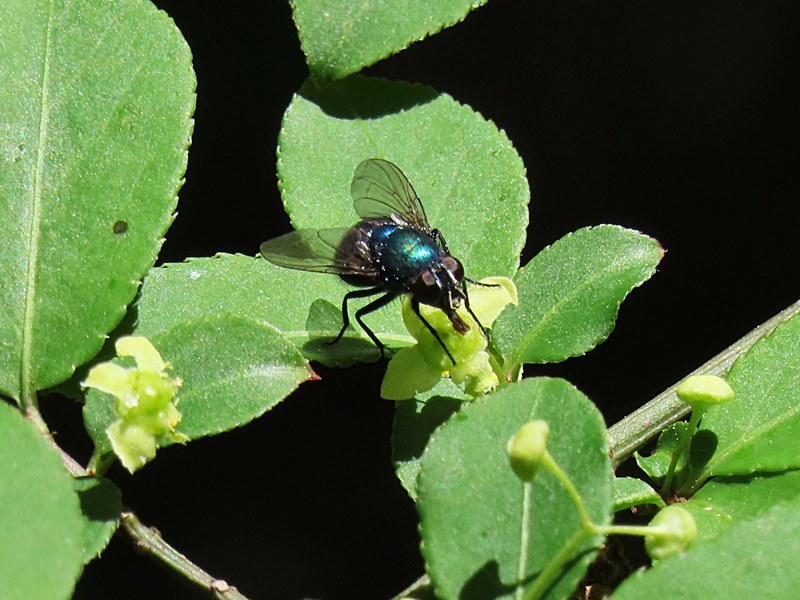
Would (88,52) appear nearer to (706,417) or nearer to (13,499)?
(13,499)

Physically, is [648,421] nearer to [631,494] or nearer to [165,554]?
[631,494]

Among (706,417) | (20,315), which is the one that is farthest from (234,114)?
(706,417)

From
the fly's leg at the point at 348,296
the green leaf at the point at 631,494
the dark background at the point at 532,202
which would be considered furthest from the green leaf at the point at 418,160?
the dark background at the point at 532,202

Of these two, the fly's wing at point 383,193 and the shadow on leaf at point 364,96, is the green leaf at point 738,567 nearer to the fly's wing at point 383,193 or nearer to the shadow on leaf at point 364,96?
the fly's wing at point 383,193

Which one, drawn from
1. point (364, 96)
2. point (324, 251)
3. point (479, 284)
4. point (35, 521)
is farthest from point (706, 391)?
point (35, 521)

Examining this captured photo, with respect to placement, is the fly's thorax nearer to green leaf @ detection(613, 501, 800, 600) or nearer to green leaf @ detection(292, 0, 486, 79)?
green leaf @ detection(292, 0, 486, 79)
